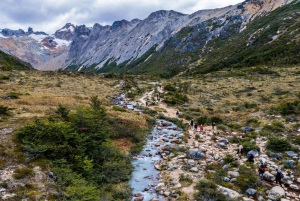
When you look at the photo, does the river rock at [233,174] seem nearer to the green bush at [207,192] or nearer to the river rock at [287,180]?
the green bush at [207,192]

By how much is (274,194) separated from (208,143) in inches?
423

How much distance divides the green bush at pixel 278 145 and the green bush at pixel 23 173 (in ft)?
64.3

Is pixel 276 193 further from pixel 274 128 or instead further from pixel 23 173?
pixel 23 173

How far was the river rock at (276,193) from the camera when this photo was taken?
14869 millimetres

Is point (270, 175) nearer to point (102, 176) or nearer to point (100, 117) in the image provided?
point (102, 176)

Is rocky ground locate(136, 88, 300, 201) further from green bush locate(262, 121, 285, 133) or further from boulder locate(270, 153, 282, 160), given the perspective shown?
green bush locate(262, 121, 285, 133)

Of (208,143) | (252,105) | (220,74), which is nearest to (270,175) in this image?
(208,143)

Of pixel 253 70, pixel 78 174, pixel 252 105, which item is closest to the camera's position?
pixel 78 174

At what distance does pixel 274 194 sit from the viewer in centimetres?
1520

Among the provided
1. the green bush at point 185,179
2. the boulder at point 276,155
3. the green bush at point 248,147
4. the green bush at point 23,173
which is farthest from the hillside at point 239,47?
the green bush at point 23,173

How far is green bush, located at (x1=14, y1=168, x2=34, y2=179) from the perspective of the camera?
14.4 m

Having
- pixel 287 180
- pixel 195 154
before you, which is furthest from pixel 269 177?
pixel 195 154

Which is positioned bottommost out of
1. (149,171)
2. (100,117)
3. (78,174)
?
(149,171)

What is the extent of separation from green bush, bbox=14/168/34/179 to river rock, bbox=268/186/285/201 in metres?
14.8
